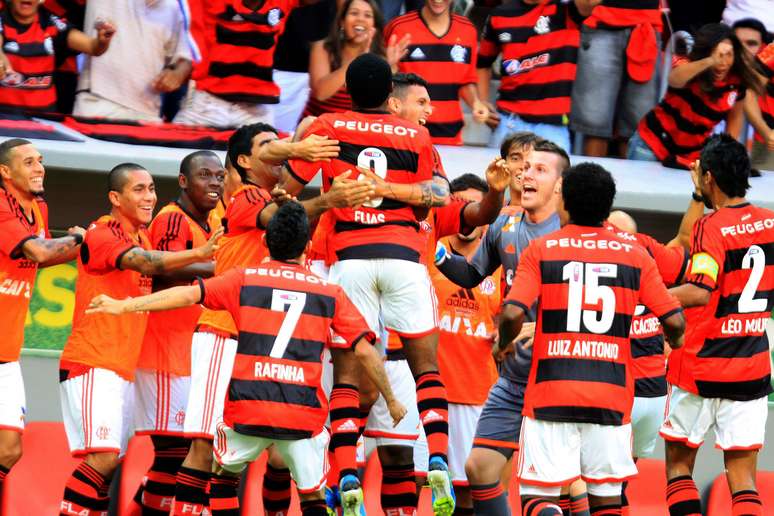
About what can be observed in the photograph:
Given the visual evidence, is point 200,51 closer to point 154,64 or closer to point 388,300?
point 154,64

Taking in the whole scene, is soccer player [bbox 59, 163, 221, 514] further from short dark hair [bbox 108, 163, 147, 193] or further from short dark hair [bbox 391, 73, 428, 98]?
short dark hair [bbox 391, 73, 428, 98]

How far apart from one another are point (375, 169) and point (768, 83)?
5230 millimetres

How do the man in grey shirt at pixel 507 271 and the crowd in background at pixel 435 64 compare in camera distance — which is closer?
the man in grey shirt at pixel 507 271

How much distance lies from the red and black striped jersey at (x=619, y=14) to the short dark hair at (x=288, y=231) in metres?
5.11

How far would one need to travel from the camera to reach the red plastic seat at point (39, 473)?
1072 cm

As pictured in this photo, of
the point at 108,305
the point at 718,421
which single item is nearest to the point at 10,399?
the point at 108,305

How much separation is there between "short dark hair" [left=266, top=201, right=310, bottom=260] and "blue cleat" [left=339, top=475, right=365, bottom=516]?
130 centimetres

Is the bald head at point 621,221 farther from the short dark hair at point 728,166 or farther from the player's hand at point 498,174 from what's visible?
the player's hand at point 498,174

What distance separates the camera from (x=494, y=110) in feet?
42.4

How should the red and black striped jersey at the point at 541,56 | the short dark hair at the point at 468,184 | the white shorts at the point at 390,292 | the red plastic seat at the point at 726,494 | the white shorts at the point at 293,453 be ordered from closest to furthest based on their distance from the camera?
the white shorts at the point at 293,453, the white shorts at the point at 390,292, the short dark hair at the point at 468,184, the red plastic seat at the point at 726,494, the red and black striped jersey at the point at 541,56

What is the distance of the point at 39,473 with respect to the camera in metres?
10.9

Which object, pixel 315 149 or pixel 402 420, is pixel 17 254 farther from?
pixel 402 420

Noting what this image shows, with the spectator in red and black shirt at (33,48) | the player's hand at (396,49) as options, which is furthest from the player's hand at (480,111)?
the spectator in red and black shirt at (33,48)

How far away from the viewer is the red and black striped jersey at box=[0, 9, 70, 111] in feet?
38.6
